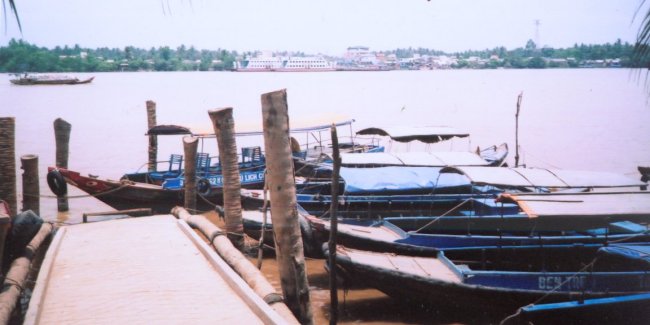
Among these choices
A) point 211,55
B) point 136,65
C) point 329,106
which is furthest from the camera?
point 211,55

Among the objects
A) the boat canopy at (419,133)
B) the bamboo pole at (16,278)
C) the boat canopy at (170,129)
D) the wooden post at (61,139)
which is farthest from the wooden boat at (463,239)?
the wooden post at (61,139)

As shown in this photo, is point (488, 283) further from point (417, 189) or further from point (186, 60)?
point (186, 60)

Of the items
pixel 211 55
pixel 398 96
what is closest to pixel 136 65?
pixel 211 55

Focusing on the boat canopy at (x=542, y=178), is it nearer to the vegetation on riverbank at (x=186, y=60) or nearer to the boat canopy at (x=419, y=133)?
the boat canopy at (x=419, y=133)

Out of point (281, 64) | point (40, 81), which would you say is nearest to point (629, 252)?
point (40, 81)

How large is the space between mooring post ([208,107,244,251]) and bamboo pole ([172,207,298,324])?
83 cm

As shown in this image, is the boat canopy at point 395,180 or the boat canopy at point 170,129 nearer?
the boat canopy at point 395,180

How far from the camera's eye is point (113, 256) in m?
7.39

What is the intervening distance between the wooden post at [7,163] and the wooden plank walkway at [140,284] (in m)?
2.04

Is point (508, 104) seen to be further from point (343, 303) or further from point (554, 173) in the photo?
point (343, 303)

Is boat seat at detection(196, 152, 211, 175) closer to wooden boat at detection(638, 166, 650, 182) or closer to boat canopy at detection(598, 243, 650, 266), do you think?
boat canopy at detection(598, 243, 650, 266)

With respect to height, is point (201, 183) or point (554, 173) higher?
point (554, 173)

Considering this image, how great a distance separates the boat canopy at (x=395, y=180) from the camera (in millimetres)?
12258

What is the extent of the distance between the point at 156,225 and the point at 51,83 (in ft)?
279
